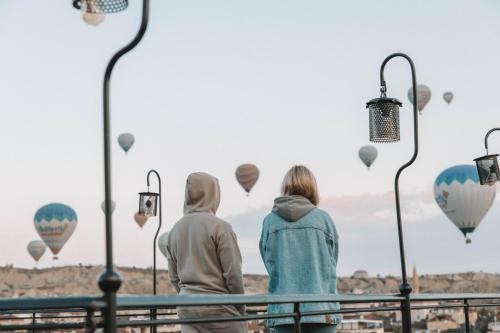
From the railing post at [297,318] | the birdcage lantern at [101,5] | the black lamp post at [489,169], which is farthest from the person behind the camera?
the black lamp post at [489,169]

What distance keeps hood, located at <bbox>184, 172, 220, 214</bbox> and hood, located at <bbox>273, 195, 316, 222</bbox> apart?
1.55 feet

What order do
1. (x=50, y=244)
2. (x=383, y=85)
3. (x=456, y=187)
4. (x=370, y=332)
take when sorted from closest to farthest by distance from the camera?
(x=383, y=85) < (x=456, y=187) < (x=50, y=244) < (x=370, y=332)

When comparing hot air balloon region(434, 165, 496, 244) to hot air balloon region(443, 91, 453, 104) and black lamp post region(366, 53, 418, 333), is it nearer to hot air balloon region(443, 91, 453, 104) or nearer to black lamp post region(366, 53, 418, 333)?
hot air balloon region(443, 91, 453, 104)

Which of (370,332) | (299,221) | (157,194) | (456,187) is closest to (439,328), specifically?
(370,332)

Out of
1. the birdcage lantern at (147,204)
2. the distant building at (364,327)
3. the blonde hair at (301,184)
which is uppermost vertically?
the birdcage lantern at (147,204)

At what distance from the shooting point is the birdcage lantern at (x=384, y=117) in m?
6.21

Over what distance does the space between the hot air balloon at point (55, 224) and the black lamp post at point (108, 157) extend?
27.1 meters

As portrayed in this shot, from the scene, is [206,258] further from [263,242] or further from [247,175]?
[247,175]

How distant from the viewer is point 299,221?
484cm

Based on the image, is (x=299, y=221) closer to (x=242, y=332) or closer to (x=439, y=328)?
(x=242, y=332)

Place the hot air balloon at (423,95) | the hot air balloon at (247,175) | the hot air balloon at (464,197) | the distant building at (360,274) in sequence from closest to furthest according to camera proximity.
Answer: the hot air balloon at (464,197)
the hot air balloon at (247,175)
the hot air balloon at (423,95)
the distant building at (360,274)

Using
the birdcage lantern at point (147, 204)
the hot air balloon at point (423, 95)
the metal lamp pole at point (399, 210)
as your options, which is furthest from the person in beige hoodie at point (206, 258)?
the hot air balloon at point (423, 95)

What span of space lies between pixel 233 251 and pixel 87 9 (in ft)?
5.36

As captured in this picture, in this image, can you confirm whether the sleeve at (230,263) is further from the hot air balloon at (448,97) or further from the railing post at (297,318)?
the hot air balloon at (448,97)
